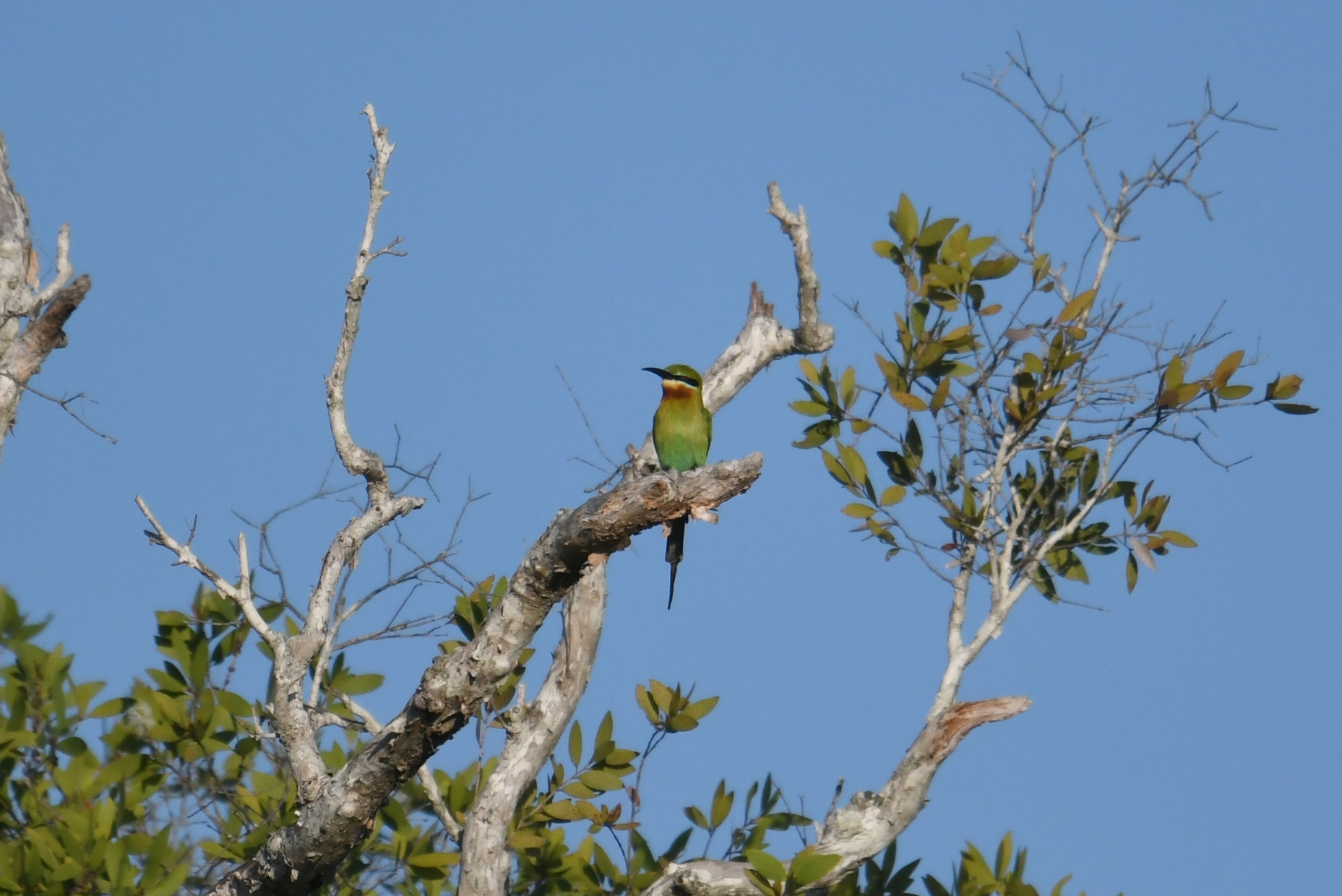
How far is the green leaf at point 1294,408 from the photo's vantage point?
6055mm

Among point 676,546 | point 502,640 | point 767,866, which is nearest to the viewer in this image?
point 502,640

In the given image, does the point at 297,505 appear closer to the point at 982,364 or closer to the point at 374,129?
the point at 374,129

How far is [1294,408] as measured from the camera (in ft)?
19.9

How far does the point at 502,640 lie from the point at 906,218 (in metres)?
3.22

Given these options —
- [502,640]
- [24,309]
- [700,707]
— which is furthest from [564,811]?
[24,309]

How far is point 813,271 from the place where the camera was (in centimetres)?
698

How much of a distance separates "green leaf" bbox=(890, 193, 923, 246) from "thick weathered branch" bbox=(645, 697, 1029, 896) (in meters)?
2.38

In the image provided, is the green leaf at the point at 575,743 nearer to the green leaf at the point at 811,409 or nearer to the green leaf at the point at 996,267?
the green leaf at the point at 811,409

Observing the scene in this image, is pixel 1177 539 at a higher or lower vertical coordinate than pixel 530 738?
higher

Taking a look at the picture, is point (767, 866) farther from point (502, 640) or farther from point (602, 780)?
point (602, 780)

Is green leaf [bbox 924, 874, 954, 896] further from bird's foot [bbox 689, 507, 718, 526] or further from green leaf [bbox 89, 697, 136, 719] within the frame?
green leaf [bbox 89, 697, 136, 719]

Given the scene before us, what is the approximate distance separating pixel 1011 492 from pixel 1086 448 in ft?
1.50

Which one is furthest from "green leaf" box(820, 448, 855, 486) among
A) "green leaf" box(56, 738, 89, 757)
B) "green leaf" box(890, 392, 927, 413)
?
"green leaf" box(56, 738, 89, 757)

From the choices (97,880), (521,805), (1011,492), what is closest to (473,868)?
(521,805)
